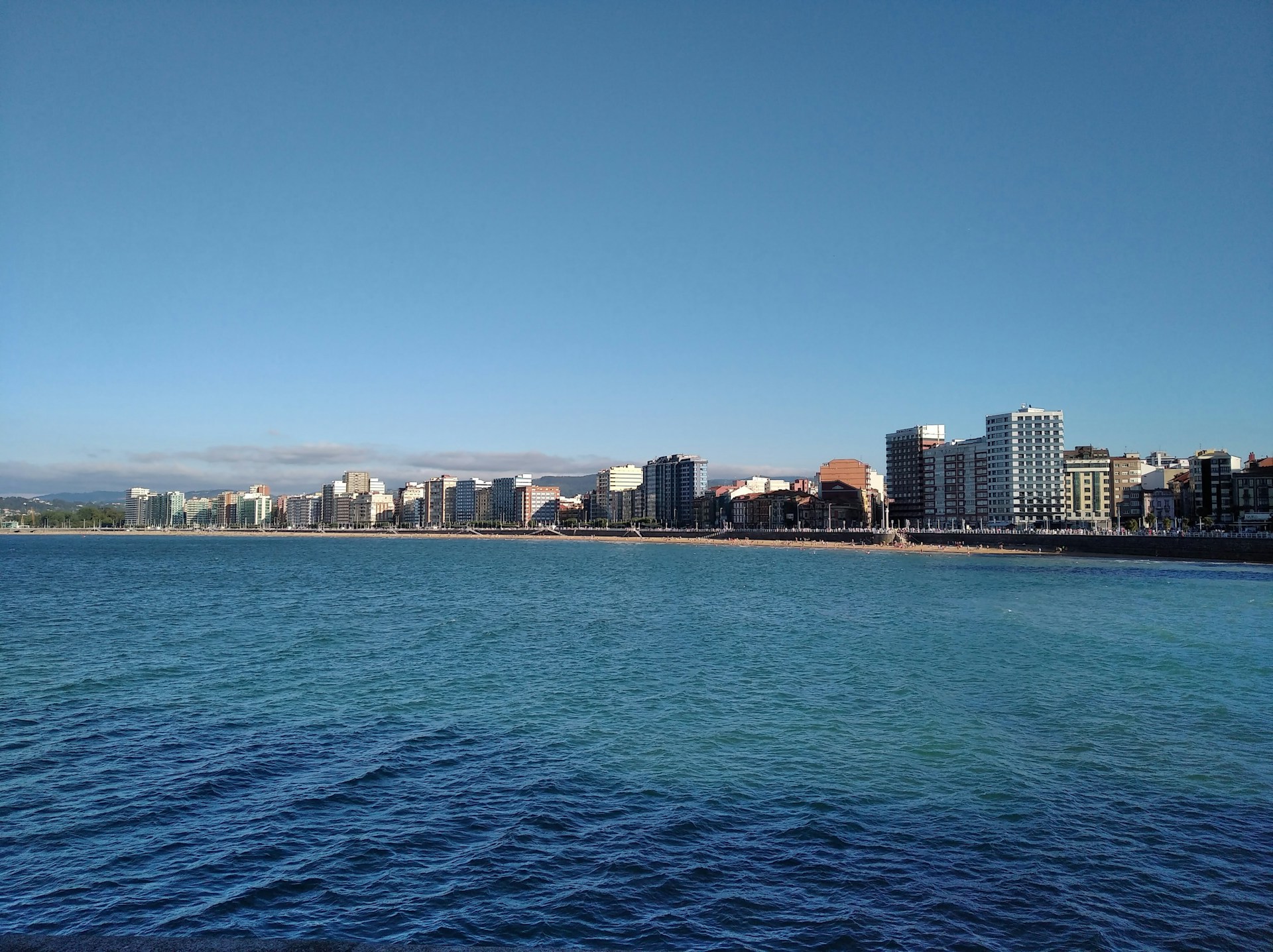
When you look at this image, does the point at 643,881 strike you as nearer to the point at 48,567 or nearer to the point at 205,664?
the point at 205,664

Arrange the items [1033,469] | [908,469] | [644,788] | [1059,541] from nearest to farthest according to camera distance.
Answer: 1. [644,788]
2. [1059,541]
3. [1033,469]
4. [908,469]

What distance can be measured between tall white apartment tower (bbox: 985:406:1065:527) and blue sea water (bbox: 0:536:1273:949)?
12531cm

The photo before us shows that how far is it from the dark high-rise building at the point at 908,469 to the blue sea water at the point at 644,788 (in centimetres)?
15375

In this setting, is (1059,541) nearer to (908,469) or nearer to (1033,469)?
(1033,469)

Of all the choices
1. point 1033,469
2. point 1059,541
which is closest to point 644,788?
point 1059,541

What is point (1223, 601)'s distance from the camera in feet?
160

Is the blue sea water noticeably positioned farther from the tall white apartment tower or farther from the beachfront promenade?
the tall white apartment tower

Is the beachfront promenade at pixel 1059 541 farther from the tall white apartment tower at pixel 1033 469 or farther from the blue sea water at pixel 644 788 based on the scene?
the blue sea water at pixel 644 788

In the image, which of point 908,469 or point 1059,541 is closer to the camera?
point 1059,541

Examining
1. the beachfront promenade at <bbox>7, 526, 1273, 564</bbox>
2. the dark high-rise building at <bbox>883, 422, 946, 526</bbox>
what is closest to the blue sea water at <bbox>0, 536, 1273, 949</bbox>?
the beachfront promenade at <bbox>7, 526, 1273, 564</bbox>

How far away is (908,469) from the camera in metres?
190

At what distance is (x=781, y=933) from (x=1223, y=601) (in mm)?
50435

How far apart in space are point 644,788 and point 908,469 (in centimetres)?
18621

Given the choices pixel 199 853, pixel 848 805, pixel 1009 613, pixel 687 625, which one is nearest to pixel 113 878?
pixel 199 853
